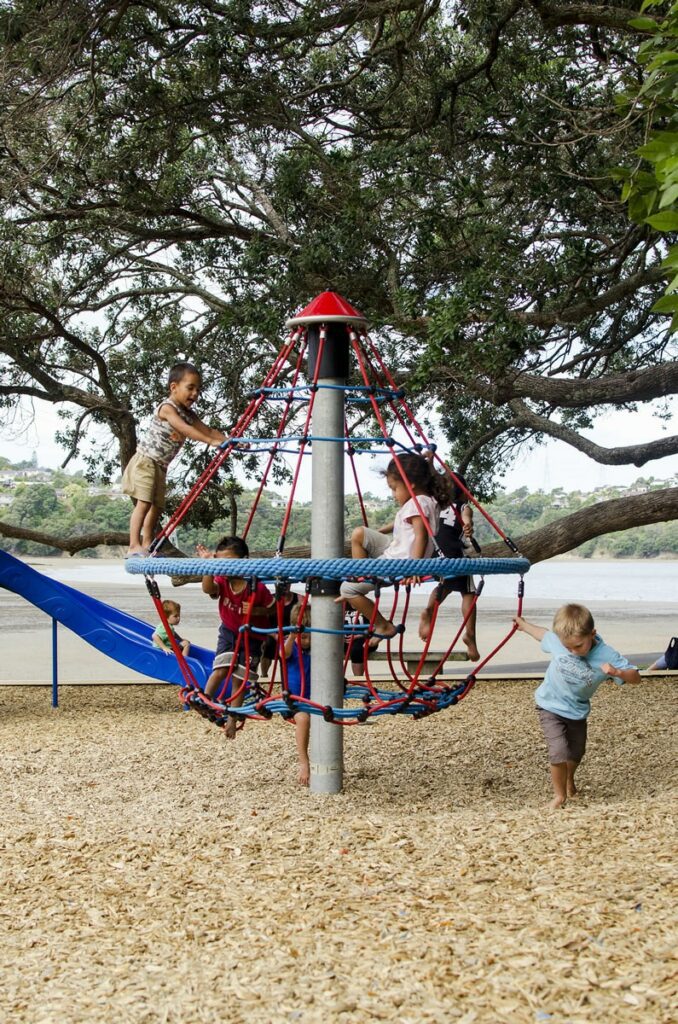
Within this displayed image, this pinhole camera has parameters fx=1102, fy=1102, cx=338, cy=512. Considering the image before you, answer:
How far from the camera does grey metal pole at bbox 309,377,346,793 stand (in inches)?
179

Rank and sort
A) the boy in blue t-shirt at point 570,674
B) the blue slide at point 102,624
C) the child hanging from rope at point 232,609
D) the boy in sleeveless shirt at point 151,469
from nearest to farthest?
the boy in blue t-shirt at point 570,674
the child hanging from rope at point 232,609
the boy in sleeveless shirt at point 151,469
the blue slide at point 102,624

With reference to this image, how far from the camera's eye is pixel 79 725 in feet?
24.3

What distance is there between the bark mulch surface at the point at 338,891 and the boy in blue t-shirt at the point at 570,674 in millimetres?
277

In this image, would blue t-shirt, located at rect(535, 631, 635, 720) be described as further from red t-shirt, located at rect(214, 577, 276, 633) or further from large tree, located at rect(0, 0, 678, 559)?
large tree, located at rect(0, 0, 678, 559)


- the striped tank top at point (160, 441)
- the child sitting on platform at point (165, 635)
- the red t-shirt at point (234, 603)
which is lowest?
the child sitting on platform at point (165, 635)

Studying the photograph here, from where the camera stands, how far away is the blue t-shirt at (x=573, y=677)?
14.8ft

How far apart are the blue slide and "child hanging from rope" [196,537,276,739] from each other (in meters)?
2.34

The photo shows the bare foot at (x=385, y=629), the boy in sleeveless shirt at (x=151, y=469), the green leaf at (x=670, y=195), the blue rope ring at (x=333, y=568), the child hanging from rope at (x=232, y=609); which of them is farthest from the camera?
the boy in sleeveless shirt at (x=151, y=469)

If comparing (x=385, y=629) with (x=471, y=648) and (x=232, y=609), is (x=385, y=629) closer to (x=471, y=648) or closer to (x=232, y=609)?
(x=232, y=609)

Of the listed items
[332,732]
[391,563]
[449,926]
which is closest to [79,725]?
[332,732]

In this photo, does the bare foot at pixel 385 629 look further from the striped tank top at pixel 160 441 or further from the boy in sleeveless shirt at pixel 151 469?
the striped tank top at pixel 160 441

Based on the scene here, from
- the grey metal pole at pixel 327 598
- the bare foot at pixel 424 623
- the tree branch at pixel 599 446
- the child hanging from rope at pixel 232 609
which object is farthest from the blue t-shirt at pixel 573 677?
the tree branch at pixel 599 446

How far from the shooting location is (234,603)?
5.07 metres

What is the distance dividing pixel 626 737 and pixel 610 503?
10.2 feet
